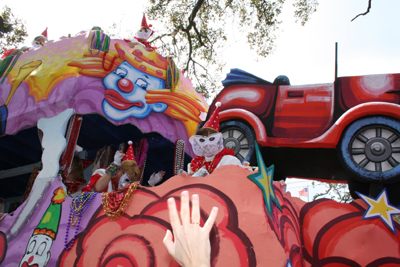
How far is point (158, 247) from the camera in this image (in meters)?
3.34

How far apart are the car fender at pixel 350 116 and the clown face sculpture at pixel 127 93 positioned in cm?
272

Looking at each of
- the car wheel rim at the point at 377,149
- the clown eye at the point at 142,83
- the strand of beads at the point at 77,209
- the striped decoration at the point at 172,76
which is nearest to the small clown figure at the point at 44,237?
the strand of beads at the point at 77,209

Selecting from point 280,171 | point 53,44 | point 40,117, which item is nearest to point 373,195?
point 280,171

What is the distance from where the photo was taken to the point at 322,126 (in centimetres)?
495

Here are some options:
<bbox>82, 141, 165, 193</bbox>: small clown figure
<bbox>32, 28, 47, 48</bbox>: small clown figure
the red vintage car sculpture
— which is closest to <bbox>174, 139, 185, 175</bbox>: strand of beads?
the red vintage car sculpture

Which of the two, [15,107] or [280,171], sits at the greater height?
[15,107]

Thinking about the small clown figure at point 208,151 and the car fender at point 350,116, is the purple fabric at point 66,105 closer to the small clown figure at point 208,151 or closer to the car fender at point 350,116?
the small clown figure at point 208,151

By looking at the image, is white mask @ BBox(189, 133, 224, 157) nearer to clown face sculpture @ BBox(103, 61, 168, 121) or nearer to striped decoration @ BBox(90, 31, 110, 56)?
clown face sculpture @ BBox(103, 61, 168, 121)

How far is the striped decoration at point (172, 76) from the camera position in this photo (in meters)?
6.39

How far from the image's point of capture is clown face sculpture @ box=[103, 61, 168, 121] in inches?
223

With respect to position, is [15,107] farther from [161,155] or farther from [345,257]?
[345,257]

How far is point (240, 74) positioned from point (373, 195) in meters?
2.78

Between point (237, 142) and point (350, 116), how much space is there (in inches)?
65.5

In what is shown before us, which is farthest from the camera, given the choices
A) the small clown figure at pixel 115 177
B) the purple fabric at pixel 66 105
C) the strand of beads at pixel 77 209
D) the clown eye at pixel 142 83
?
the clown eye at pixel 142 83
